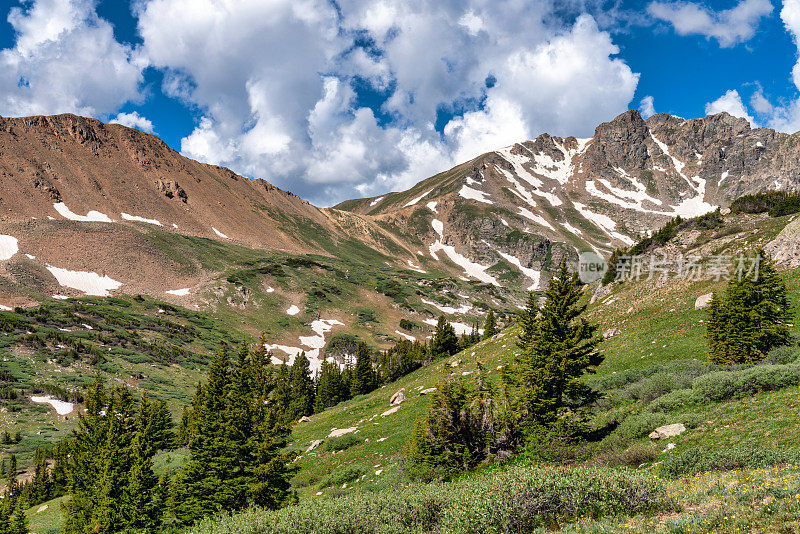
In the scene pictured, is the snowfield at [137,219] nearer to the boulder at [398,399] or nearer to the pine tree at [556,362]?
the boulder at [398,399]

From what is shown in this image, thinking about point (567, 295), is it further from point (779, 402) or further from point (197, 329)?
point (197, 329)

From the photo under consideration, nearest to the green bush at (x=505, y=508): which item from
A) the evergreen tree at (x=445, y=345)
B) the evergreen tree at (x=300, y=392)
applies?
the evergreen tree at (x=300, y=392)

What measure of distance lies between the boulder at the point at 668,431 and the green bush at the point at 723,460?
2451mm

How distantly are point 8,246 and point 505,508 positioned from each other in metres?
181

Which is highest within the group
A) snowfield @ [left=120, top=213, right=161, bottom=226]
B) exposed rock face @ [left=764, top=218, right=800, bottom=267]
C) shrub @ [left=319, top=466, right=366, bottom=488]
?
snowfield @ [left=120, top=213, right=161, bottom=226]

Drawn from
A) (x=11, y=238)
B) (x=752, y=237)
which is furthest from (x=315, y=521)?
(x=11, y=238)

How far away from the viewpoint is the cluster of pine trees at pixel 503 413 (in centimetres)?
1764

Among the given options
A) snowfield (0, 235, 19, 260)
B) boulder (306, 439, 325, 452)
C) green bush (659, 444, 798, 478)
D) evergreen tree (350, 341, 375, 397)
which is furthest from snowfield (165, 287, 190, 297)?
green bush (659, 444, 798, 478)

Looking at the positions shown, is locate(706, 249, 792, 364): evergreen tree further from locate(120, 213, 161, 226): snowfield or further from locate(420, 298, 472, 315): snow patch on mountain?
locate(120, 213, 161, 226): snowfield

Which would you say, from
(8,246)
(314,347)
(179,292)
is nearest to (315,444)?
(314,347)

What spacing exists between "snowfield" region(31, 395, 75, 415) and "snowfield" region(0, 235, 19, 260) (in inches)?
3333

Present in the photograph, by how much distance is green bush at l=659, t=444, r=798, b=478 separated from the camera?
10945mm

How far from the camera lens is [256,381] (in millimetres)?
23609

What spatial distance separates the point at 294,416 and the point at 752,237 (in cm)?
6904
